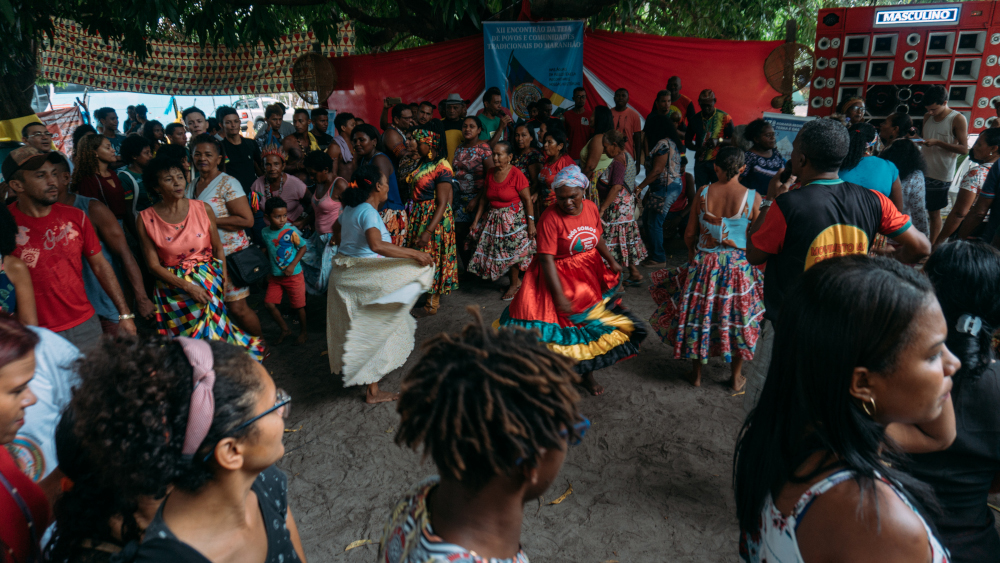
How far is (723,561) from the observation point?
8.39 ft

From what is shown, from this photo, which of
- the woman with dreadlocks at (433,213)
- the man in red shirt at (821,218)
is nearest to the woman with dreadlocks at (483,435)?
the man in red shirt at (821,218)

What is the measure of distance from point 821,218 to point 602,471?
1.78m

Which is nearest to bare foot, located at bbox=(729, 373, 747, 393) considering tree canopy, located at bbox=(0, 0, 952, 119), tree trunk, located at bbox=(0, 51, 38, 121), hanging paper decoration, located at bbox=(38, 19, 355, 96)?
tree canopy, located at bbox=(0, 0, 952, 119)

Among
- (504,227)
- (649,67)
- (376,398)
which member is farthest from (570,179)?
(649,67)

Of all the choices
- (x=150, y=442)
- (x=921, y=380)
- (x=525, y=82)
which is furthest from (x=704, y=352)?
(x=525, y=82)

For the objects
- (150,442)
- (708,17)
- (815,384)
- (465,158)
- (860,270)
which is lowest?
(150,442)

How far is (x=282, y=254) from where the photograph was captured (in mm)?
5059

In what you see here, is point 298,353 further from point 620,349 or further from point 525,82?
point 525,82

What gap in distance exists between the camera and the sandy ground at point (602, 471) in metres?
2.72

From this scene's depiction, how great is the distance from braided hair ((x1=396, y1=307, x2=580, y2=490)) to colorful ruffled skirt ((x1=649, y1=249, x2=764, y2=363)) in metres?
3.11

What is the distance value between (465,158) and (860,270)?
5492 mm

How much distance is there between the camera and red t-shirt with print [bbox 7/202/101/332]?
115 inches

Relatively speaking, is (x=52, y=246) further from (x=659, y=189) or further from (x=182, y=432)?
(x=659, y=189)

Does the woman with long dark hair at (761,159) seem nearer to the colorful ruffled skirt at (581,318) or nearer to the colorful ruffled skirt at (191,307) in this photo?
the colorful ruffled skirt at (581,318)
